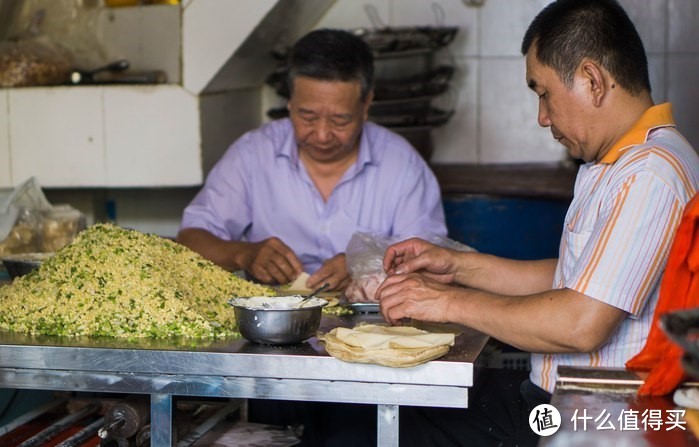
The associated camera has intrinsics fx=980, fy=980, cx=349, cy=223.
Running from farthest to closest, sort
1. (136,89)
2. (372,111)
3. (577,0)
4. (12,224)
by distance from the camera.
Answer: (372,111), (136,89), (12,224), (577,0)

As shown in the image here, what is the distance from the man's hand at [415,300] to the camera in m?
2.21

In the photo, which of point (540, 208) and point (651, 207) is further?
point (540, 208)

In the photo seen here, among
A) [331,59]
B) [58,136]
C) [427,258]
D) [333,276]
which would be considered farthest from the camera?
[58,136]

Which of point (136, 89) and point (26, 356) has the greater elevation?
point (136, 89)

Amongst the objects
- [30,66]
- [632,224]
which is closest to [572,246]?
[632,224]

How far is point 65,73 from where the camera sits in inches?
162

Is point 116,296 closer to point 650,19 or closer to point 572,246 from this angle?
point 572,246

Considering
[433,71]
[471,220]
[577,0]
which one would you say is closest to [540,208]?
[471,220]

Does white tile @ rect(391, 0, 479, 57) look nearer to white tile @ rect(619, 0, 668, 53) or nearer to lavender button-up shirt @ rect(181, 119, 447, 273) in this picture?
white tile @ rect(619, 0, 668, 53)

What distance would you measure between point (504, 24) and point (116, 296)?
129 inches

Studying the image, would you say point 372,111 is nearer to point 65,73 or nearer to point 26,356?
point 65,73

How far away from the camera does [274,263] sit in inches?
118

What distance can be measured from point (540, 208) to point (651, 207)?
2.08 m

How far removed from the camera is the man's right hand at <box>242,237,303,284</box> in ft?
9.73
